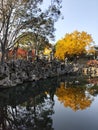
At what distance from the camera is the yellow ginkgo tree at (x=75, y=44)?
85.4m

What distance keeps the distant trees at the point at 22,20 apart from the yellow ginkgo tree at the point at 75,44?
160ft

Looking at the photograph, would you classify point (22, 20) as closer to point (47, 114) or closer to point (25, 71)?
point (25, 71)

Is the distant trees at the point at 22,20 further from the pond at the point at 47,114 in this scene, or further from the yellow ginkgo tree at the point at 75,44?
the yellow ginkgo tree at the point at 75,44

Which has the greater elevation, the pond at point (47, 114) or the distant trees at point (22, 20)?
the distant trees at point (22, 20)

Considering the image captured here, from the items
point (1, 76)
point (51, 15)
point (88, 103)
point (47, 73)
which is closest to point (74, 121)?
point (88, 103)

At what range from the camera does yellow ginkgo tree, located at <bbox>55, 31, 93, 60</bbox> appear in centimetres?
8538

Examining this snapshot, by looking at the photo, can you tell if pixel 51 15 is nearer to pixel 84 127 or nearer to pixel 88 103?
pixel 88 103

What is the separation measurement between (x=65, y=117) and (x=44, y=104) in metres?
5.02

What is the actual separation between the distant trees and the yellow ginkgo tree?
160 ft

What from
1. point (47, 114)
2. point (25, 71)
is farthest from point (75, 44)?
point (47, 114)

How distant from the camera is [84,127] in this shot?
39.9 ft

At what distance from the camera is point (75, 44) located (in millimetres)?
85500

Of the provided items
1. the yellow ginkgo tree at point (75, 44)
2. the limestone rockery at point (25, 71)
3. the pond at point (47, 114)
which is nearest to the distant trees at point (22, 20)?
the limestone rockery at point (25, 71)

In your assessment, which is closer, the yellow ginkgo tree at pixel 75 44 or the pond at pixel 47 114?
the pond at pixel 47 114
